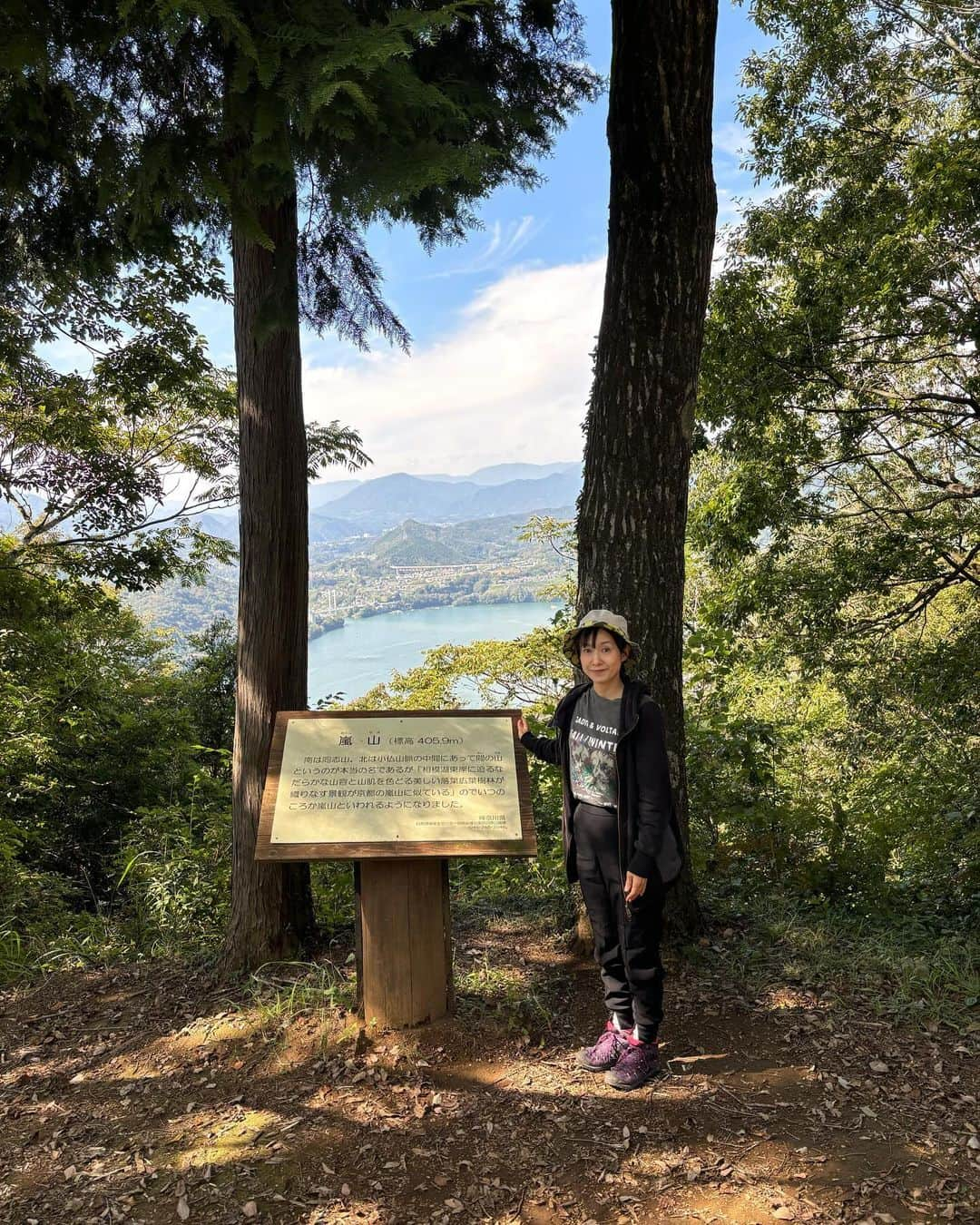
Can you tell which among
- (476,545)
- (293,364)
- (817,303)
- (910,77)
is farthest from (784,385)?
(476,545)

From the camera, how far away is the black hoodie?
9.16 ft

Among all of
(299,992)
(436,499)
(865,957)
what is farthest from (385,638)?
(436,499)

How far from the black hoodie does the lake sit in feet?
112

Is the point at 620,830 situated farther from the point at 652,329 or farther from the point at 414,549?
the point at 414,549

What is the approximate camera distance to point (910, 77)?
805 centimetres

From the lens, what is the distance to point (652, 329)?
357 cm

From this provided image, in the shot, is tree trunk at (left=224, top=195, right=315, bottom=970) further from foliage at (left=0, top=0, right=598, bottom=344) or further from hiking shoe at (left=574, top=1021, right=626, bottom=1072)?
hiking shoe at (left=574, top=1021, right=626, bottom=1072)

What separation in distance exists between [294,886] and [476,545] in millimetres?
64222

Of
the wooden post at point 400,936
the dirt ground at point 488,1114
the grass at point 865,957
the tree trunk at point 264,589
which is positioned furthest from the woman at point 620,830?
the tree trunk at point 264,589

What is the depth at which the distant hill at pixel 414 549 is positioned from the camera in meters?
61.4

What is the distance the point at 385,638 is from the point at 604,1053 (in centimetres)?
5079

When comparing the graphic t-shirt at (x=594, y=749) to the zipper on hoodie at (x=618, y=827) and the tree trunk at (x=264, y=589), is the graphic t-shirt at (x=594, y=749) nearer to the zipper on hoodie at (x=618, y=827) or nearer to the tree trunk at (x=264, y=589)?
the zipper on hoodie at (x=618, y=827)

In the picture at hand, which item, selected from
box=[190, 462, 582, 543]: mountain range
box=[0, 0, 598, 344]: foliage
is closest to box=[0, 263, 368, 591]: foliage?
box=[0, 0, 598, 344]: foliage

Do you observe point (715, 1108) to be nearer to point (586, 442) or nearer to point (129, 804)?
point (586, 442)
